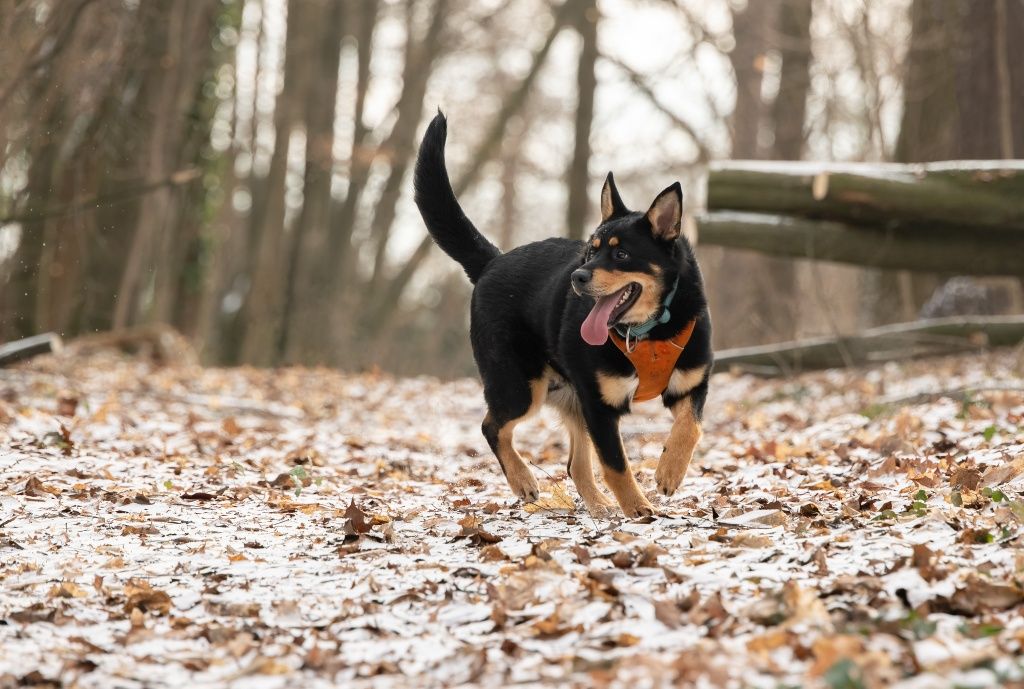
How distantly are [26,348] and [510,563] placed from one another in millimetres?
7789

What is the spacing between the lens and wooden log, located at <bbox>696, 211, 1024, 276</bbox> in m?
10.4

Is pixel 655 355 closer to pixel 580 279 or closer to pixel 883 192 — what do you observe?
pixel 580 279

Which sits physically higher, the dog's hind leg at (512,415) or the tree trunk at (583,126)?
A: the tree trunk at (583,126)

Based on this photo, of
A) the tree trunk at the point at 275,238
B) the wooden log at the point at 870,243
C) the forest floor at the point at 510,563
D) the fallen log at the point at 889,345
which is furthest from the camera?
the tree trunk at the point at 275,238

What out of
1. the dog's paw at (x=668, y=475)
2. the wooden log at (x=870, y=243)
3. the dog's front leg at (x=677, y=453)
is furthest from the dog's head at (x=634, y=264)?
the wooden log at (x=870, y=243)

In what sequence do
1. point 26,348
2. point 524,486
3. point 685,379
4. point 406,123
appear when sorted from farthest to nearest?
point 406,123 → point 26,348 → point 524,486 → point 685,379

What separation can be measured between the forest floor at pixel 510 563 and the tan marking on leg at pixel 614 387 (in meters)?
0.62

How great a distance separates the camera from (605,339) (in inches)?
216

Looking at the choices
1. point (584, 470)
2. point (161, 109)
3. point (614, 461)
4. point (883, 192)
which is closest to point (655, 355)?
point (614, 461)

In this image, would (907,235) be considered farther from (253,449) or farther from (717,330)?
(717,330)

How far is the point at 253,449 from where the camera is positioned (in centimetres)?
859

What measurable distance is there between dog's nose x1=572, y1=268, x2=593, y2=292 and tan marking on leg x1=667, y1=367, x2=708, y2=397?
2.36ft

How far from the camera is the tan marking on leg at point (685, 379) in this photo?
5.75 m

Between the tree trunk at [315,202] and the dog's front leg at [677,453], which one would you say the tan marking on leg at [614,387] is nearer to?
the dog's front leg at [677,453]
